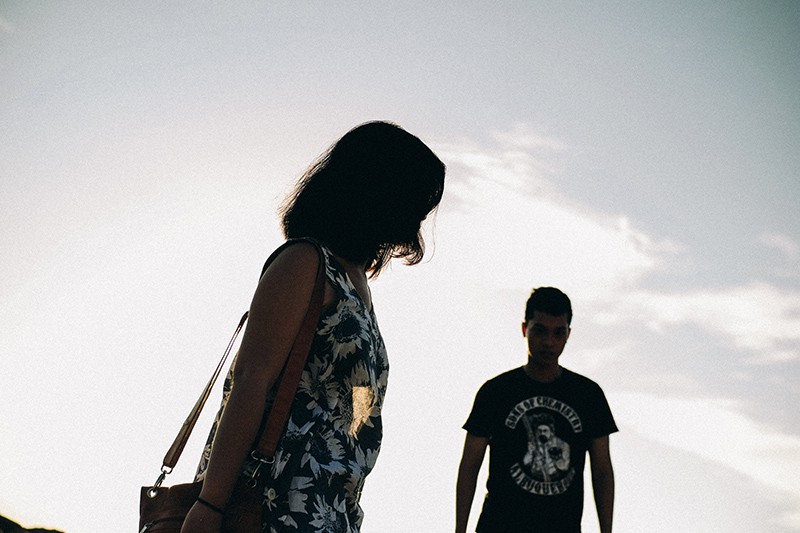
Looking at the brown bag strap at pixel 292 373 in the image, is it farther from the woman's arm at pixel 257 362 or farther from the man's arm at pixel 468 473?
the man's arm at pixel 468 473

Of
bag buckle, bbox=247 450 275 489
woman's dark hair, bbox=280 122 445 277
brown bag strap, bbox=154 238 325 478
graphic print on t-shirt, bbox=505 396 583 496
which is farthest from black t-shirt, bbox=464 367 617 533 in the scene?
bag buckle, bbox=247 450 275 489

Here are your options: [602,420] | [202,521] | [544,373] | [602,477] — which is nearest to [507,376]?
[544,373]

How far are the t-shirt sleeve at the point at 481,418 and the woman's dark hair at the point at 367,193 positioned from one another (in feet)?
11.2

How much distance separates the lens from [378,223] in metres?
2.33

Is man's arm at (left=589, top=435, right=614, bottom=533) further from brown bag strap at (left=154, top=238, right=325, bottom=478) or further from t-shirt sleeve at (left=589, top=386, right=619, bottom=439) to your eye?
brown bag strap at (left=154, top=238, right=325, bottom=478)

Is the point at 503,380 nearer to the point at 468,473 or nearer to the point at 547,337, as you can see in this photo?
the point at 547,337

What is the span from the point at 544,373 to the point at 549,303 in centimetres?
56

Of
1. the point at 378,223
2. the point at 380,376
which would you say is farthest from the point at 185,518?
the point at 378,223

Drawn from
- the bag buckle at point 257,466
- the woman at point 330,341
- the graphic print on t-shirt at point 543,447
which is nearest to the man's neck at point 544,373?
the graphic print on t-shirt at point 543,447

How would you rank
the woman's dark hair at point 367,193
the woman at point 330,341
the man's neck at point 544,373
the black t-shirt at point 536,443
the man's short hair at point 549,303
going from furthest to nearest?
the man's short hair at point 549,303
the man's neck at point 544,373
the black t-shirt at point 536,443
the woman's dark hair at point 367,193
the woman at point 330,341

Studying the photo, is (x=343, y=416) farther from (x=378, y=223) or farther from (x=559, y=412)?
(x=559, y=412)

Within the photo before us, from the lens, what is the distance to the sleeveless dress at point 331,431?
1928mm

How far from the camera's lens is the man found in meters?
5.22

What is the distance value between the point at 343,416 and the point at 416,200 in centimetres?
72
